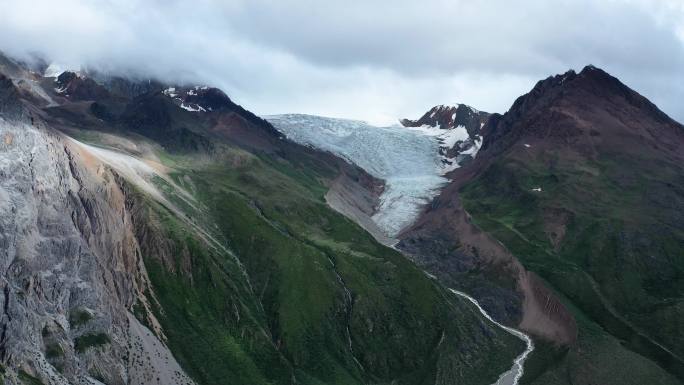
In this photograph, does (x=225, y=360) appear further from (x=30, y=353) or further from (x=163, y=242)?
(x=30, y=353)

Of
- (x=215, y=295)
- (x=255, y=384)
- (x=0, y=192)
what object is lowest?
(x=255, y=384)

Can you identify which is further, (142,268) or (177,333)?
(142,268)

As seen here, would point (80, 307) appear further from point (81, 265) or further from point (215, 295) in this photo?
point (215, 295)

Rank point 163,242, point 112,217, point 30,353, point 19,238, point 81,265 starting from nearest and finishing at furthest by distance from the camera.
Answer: point 30,353, point 19,238, point 81,265, point 112,217, point 163,242

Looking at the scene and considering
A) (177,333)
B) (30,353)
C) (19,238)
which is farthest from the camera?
(177,333)

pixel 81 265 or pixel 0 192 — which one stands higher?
pixel 0 192

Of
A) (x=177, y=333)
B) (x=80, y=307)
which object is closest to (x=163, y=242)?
(x=177, y=333)

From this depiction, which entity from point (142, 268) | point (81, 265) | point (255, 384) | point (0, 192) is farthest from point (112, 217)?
point (255, 384)
